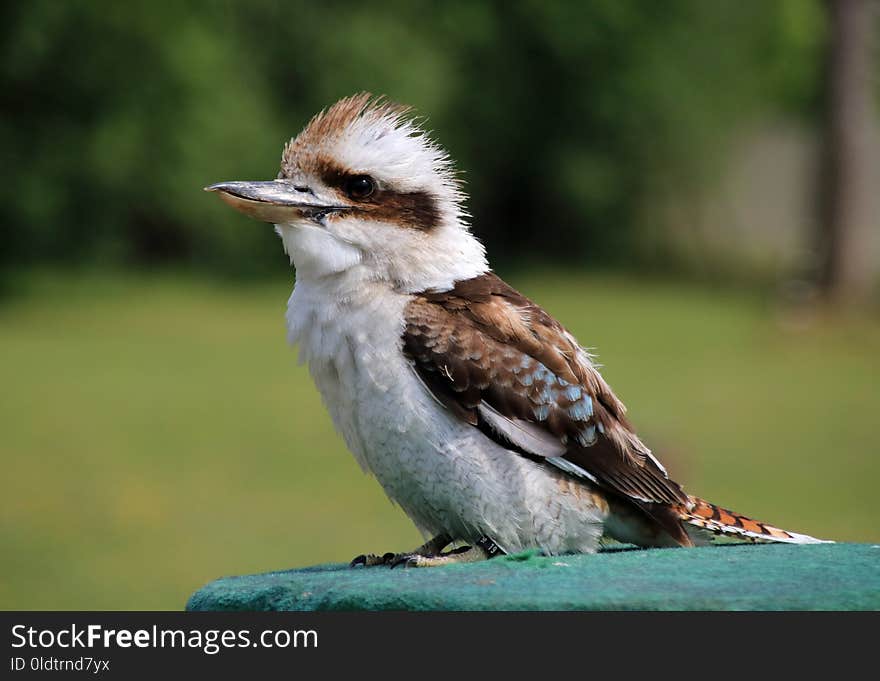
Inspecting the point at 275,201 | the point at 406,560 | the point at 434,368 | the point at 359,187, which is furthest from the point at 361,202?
the point at 406,560

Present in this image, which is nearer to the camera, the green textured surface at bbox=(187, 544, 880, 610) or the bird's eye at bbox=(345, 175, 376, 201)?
the green textured surface at bbox=(187, 544, 880, 610)

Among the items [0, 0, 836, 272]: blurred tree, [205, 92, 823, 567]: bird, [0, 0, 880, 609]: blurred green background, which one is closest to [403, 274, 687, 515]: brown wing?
[205, 92, 823, 567]: bird

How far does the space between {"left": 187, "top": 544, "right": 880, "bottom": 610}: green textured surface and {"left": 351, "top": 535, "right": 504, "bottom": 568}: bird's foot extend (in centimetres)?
8

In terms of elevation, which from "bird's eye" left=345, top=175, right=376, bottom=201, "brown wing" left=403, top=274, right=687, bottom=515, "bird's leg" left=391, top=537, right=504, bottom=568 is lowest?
"bird's leg" left=391, top=537, right=504, bottom=568

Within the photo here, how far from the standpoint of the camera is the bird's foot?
8.84ft

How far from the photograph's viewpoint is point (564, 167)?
60.8 ft

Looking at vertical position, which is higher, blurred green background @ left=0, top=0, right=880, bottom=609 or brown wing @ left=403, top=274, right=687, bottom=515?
blurred green background @ left=0, top=0, right=880, bottom=609

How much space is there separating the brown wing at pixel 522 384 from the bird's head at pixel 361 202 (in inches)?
4.0

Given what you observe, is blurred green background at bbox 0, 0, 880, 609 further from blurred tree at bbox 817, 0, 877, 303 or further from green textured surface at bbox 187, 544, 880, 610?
green textured surface at bbox 187, 544, 880, 610

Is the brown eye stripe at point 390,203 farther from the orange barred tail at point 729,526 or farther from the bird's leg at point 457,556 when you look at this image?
the orange barred tail at point 729,526

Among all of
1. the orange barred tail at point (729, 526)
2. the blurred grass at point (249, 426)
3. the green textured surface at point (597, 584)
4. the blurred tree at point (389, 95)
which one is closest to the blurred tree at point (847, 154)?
the blurred tree at point (389, 95)

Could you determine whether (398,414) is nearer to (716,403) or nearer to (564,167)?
(716,403)

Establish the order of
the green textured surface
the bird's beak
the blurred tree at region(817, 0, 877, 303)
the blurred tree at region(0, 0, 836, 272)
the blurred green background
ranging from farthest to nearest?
the blurred tree at region(0, 0, 836, 272), the blurred tree at region(817, 0, 877, 303), the blurred green background, the bird's beak, the green textured surface

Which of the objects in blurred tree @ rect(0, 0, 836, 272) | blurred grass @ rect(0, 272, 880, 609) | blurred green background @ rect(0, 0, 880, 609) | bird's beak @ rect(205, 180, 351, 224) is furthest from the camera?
blurred tree @ rect(0, 0, 836, 272)
